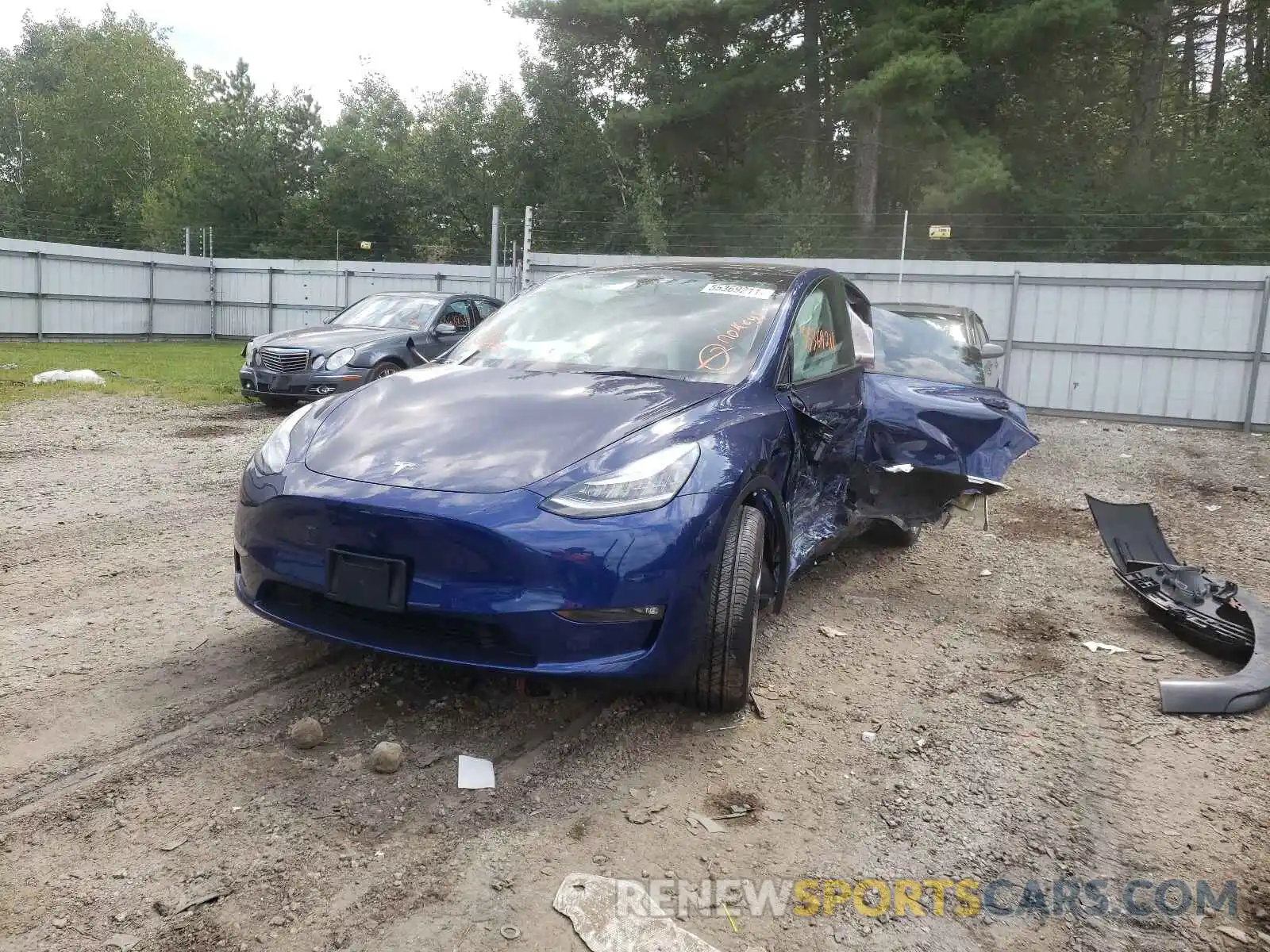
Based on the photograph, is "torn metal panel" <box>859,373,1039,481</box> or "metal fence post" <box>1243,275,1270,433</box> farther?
"metal fence post" <box>1243,275,1270,433</box>

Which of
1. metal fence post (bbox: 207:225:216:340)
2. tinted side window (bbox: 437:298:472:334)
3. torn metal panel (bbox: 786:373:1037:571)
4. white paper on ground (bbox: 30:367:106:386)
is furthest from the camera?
metal fence post (bbox: 207:225:216:340)

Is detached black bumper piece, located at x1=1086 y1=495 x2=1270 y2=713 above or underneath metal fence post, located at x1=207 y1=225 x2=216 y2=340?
underneath

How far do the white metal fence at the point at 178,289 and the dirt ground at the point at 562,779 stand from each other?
44.4ft

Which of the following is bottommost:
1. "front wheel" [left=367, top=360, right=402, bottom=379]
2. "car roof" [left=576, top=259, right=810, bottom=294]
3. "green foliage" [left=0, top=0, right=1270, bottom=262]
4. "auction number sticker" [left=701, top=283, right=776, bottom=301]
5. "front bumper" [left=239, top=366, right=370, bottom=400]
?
"front bumper" [left=239, top=366, right=370, bottom=400]

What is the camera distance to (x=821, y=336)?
13.9ft

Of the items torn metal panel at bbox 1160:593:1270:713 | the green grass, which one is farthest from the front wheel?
torn metal panel at bbox 1160:593:1270:713

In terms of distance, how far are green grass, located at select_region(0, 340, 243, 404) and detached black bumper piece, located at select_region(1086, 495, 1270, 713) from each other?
9.59 metres

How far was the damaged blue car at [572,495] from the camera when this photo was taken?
102 inches

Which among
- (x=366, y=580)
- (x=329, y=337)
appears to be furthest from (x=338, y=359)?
(x=366, y=580)

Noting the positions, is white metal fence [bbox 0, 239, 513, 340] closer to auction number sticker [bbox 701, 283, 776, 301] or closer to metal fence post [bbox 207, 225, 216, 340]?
metal fence post [bbox 207, 225, 216, 340]

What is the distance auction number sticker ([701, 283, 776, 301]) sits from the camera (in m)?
3.99

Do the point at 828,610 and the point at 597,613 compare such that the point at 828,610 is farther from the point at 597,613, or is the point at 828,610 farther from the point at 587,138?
the point at 587,138

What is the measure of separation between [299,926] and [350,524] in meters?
1.07

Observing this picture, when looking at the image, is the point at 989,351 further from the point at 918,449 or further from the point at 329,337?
the point at 329,337
